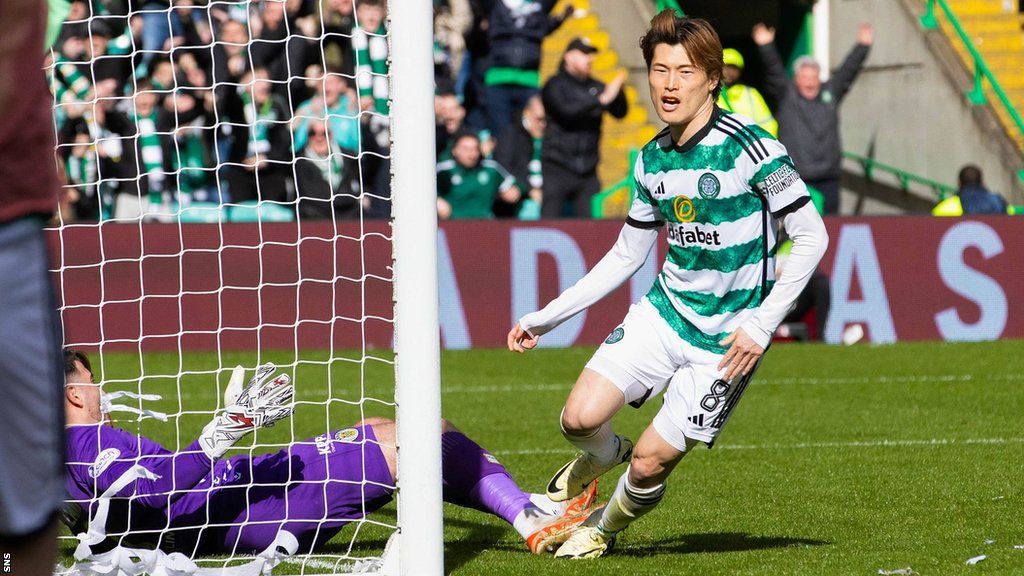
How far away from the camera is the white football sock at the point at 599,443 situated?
16.4 ft

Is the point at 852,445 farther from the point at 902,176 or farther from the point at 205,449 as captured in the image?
the point at 902,176

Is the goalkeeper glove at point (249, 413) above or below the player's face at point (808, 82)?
above

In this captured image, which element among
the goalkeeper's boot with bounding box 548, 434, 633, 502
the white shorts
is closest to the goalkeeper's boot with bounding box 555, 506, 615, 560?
the goalkeeper's boot with bounding box 548, 434, 633, 502

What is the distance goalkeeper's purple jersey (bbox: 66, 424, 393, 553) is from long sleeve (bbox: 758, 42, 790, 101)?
382 inches

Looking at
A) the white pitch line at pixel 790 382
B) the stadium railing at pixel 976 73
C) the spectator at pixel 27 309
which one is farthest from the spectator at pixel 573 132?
the spectator at pixel 27 309

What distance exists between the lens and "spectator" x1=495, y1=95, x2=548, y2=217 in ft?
44.9

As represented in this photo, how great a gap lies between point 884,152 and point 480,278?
7.88 meters

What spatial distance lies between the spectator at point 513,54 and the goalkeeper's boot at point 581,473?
29.9ft

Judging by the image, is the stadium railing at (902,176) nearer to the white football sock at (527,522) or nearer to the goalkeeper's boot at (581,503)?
the goalkeeper's boot at (581,503)

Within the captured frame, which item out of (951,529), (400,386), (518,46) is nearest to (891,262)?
(518,46)

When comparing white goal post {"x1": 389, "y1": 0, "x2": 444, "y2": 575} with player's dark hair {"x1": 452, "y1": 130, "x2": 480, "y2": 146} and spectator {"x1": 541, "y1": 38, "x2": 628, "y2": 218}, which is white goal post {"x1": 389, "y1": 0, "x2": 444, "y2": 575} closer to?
player's dark hair {"x1": 452, "y1": 130, "x2": 480, "y2": 146}

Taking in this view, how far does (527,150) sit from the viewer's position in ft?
45.4

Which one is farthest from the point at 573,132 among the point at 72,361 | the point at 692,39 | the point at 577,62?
the point at 72,361

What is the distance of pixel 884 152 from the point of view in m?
18.3
